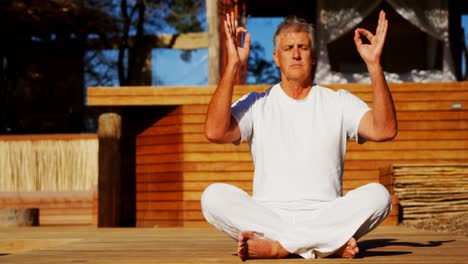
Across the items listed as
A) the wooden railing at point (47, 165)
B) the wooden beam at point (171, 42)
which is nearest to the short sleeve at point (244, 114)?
the wooden railing at point (47, 165)

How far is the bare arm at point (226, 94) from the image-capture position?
12.3 feet

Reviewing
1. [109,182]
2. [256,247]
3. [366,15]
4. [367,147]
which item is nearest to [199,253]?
[256,247]

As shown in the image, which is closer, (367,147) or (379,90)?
(379,90)

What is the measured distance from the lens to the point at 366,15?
12734 mm

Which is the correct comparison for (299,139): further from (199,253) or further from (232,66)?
(199,253)

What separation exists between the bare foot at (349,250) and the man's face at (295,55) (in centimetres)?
80

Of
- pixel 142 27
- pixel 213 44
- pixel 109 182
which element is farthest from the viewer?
pixel 142 27

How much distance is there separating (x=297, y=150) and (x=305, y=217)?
0.32 m

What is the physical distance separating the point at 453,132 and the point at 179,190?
3295 millimetres

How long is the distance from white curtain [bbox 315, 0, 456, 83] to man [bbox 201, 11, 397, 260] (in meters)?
8.42

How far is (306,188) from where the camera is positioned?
12.7 feet

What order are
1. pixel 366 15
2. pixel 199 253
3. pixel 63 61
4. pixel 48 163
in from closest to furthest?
pixel 199 253 → pixel 366 15 → pixel 48 163 → pixel 63 61

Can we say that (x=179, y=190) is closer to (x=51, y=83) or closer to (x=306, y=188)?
(x=306, y=188)

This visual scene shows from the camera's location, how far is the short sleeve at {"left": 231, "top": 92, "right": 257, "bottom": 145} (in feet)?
13.0
